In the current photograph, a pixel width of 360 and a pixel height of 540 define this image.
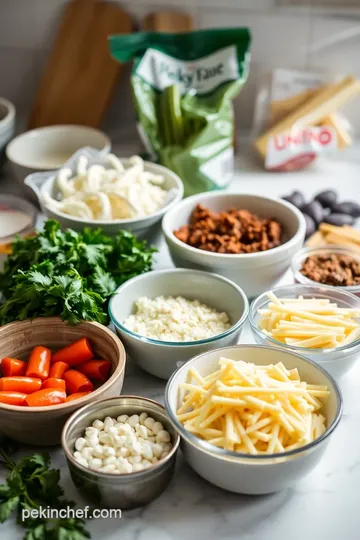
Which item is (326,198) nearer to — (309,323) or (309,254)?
(309,254)

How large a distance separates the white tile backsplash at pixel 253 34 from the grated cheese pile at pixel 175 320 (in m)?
1.10

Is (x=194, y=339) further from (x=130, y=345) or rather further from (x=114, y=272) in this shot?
(x=114, y=272)

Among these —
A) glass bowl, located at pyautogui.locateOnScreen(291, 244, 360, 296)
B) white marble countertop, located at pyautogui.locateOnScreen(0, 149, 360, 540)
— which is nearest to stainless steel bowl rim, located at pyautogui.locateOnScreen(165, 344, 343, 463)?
white marble countertop, located at pyautogui.locateOnScreen(0, 149, 360, 540)

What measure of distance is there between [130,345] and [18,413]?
Answer: 297 mm

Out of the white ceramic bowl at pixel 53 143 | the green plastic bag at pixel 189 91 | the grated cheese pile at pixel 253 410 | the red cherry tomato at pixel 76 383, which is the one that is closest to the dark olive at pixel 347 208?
the green plastic bag at pixel 189 91

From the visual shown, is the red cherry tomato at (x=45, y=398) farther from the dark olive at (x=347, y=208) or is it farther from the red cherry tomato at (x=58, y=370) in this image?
the dark olive at (x=347, y=208)

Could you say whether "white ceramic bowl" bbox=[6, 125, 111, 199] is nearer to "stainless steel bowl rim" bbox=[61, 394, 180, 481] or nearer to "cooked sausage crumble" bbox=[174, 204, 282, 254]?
"cooked sausage crumble" bbox=[174, 204, 282, 254]

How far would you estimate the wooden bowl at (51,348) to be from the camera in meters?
1.27

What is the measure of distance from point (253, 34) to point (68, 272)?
1.22 m

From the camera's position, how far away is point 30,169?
6.87 ft

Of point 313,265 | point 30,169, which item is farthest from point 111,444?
point 30,169

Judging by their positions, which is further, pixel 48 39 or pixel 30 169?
pixel 48 39

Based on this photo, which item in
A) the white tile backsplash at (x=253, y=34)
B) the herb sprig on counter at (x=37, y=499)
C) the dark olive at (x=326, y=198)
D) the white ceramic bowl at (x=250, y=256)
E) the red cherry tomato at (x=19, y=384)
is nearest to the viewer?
the herb sprig on counter at (x=37, y=499)

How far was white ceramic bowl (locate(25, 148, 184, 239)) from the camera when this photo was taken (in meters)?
1.80
